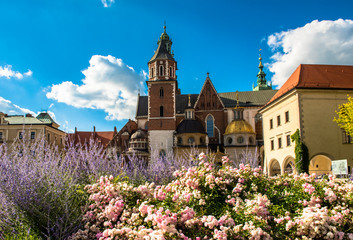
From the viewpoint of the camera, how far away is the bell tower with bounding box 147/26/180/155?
4284 cm

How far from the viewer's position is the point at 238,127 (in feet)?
139

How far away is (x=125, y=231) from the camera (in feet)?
15.2

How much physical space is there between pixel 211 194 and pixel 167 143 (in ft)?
120

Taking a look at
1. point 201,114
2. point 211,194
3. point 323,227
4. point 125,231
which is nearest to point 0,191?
point 125,231

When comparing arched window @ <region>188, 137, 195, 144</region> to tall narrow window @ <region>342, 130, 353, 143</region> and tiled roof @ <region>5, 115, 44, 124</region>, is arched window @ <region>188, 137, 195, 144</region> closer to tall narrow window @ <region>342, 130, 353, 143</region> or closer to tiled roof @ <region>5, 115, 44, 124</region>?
tiled roof @ <region>5, 115, 44, 124</region>

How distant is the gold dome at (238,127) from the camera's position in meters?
42.1

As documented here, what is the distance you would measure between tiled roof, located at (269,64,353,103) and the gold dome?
14.6 meters

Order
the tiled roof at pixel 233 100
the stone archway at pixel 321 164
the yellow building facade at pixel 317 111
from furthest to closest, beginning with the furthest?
the tiled roof at pixel 233 100
the stone archway at pixel 321 164
the yellow building facade at pixel 317 111

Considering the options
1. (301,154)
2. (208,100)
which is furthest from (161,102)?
(301,154)

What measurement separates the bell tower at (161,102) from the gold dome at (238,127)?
7.53 metres

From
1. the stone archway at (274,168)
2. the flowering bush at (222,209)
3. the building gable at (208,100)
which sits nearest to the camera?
the flowering bush at (222,209)

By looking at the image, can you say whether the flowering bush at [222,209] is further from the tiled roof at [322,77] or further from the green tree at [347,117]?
the tiled roof at [322,77]

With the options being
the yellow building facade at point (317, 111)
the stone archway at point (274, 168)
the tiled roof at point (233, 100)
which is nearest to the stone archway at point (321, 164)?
the yellow building facade at point (317, 111)

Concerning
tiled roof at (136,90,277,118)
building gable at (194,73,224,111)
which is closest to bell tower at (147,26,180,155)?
building gable at (194,73,224,111)
